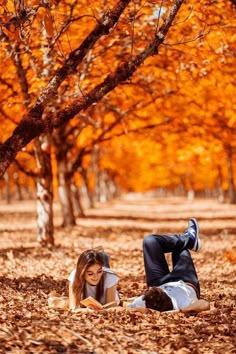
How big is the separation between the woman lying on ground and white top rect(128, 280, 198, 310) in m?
0.39

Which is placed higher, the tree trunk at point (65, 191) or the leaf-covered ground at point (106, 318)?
the tree trunk at point (65, 191)

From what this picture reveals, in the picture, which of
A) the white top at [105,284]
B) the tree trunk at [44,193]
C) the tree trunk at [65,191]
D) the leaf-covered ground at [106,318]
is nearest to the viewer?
the leaf-covered ground at [106,318]

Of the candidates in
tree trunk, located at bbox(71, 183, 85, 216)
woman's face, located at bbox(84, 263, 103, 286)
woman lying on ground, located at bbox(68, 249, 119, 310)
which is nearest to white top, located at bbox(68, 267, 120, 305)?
woman lying on ground, located at bbox(68, 249, 119, 310)

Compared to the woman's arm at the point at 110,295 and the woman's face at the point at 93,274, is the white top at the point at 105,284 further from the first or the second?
the woman's face at the point at 93,274

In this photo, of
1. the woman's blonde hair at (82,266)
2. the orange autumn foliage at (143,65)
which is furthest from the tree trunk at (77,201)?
the woman's blonde hair at (82,266)

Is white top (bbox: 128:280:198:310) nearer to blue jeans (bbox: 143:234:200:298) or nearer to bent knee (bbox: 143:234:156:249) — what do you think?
blue jeans (bbox: 143:234:200:298)

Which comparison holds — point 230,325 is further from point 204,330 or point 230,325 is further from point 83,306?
point 83,306

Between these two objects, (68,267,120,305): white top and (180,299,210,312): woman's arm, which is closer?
(180,299,210,312): woman's arm

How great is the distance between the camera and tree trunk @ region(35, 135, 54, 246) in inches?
592

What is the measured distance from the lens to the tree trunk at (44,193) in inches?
592

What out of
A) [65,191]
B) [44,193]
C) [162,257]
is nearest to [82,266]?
[162,257]

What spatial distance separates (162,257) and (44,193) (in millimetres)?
8266

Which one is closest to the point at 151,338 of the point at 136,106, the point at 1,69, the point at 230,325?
the point at 230,325

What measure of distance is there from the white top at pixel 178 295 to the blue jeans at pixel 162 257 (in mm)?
234
